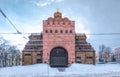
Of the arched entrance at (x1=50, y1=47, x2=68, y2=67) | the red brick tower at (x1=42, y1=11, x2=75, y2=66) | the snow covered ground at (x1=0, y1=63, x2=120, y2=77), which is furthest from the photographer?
the red brick tower at (x1=42, y1=11, x2=75, y2=66)

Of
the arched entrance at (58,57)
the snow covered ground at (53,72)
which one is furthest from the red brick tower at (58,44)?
the snow covered ground at (53,72)

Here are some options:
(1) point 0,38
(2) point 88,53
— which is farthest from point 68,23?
(1) point 0,38

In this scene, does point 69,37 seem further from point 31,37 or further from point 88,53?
point 31,37

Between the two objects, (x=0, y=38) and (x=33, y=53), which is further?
(x=33, y=53)

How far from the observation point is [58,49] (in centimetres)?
7644

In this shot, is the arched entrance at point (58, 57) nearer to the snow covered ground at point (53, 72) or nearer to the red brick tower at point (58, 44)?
the red brick tower at point (58, 44)

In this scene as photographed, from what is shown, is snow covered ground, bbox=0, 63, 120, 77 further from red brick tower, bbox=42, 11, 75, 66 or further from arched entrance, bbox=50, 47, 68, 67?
red brick tower, bbox=42, 11, 75, 66

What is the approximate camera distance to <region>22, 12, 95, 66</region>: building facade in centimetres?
7562

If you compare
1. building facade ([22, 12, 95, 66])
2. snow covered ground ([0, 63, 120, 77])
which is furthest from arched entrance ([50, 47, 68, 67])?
snow covered ground ([0, 63, 120, 77])

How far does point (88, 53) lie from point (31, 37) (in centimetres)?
1838

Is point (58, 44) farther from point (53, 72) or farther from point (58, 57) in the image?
point (53, 72)

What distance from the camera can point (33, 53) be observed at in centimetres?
7688

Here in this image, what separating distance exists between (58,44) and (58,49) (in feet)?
6.09

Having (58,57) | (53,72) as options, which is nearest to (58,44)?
(58,57)
